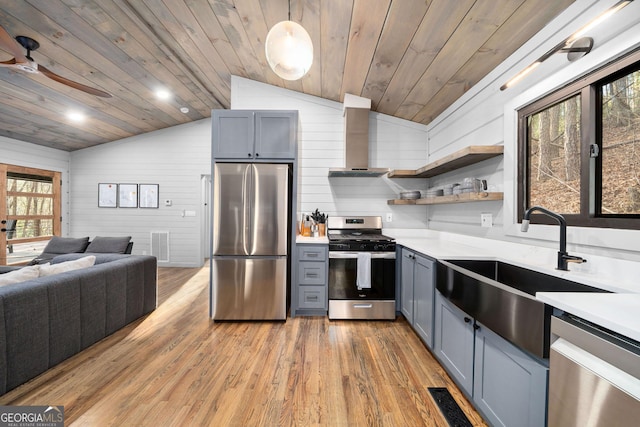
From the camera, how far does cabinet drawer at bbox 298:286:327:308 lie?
299 cm

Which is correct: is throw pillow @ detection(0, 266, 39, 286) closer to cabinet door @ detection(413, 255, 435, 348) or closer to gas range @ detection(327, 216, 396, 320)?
gas range @ detection(327, 216, 396, 320)

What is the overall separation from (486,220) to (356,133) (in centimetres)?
181

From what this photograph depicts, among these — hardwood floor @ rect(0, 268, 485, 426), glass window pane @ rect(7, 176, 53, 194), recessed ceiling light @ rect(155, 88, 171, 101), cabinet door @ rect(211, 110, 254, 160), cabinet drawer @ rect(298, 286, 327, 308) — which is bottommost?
hardwood floor @ rect(0, 268, 485, 426)

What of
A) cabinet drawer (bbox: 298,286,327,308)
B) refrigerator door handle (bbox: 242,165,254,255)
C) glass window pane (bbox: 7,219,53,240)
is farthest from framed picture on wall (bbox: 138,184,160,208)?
cabinet drawer (bbox: 298,286,327,308)

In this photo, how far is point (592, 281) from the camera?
1.23 metres

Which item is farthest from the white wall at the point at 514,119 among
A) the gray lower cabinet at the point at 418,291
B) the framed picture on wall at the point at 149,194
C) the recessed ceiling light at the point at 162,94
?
the framed picture on wall at the point at 149,194

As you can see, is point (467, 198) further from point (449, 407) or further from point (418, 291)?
point (449, 407)

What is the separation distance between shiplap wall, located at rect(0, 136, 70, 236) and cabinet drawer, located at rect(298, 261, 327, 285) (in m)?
5.71

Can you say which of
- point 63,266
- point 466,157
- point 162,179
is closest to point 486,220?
point 466,157

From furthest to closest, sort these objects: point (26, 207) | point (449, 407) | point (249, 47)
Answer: point (26, 207) < point (249, 47) < point (449, 407)

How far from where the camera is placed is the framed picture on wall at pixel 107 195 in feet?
17.9

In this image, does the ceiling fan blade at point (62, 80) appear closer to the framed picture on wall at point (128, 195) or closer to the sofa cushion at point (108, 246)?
the sofa cushion at point (108, 246)

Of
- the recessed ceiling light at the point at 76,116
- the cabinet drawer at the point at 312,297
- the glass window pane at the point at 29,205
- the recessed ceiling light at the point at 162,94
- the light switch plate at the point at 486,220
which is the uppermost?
the recessed ceiling light at the point at 162,94

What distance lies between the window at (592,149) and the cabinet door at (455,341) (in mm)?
904
